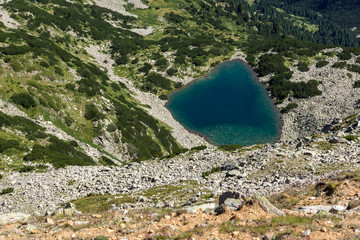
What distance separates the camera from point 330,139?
108 feet

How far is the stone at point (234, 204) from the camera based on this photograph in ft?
50.6

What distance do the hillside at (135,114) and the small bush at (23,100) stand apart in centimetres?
18

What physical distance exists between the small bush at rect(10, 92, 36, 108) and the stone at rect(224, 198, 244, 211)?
4426 centimetres

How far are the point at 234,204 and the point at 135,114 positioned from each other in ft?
180

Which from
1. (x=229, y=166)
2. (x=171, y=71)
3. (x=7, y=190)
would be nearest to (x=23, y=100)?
(x=7, y=190)

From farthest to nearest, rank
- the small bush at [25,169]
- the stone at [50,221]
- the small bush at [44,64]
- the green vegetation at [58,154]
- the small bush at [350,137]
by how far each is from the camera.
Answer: the small bush at [44,64]
the green vegetation at [58,154]
the small bush at [25,169]
the small bush at [350,137]
the stone at [50,221]

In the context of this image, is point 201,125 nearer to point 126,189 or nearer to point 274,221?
point 126,189

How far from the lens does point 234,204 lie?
51.6 feet

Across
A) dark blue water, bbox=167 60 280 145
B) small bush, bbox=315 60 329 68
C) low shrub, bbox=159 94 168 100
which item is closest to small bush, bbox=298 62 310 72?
small bush, bbox=315 60 329 68

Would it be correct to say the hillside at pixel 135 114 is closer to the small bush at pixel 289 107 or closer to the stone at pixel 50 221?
the small bush at pixel 289 107

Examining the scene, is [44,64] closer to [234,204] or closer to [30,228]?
[30,228]

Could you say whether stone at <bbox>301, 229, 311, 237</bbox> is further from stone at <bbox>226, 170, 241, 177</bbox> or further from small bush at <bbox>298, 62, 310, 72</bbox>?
small bush at <bbox>298, 62, 310, 72</bbox>

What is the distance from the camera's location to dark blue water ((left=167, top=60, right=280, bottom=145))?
246ft

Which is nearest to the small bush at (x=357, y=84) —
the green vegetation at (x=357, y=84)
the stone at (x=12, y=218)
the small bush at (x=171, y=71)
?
the green vegetation at (x=357, y=84)
